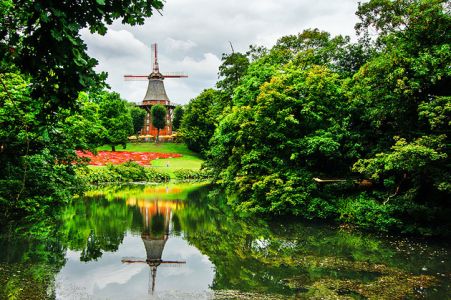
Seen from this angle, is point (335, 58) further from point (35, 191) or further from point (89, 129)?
point (35, 191)

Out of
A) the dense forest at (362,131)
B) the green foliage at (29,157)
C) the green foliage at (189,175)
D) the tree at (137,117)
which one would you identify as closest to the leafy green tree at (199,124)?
the green foliage at (189,175)

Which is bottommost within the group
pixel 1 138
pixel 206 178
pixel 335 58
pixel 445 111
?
pixel 206 178

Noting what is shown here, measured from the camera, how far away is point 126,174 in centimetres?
4841

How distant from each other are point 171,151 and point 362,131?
179 ft

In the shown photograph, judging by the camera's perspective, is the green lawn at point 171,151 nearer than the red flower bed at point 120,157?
No

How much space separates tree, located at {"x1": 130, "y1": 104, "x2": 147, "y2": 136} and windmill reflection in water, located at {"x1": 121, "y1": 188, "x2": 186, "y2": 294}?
2181 inches

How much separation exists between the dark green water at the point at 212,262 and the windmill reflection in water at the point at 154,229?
0.18ft

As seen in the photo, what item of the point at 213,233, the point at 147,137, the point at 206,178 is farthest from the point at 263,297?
the point at 147,137

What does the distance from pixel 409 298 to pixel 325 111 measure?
13.6 metres

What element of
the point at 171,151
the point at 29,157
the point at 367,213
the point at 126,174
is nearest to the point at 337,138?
the point at 367,213

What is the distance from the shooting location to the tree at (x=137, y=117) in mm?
84625

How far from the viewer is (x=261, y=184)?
859 inches

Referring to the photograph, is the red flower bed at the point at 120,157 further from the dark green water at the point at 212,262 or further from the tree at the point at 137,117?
the dark green water at the point at 212,262

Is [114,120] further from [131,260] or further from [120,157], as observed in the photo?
[131,260]
